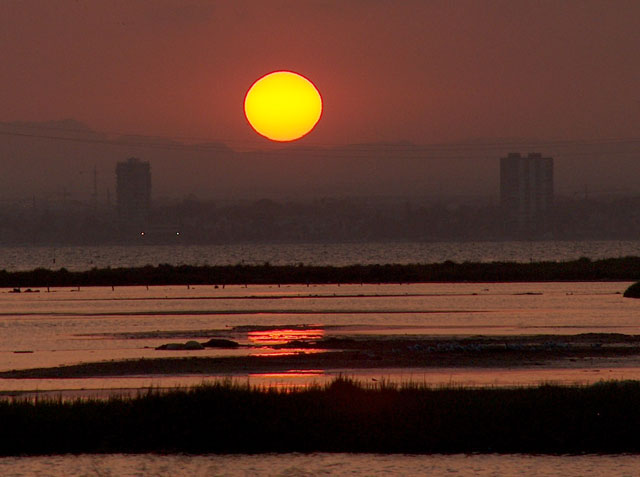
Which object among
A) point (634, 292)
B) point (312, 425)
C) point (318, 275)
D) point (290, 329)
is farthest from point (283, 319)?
point (318, 275)

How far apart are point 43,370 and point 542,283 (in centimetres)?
8167

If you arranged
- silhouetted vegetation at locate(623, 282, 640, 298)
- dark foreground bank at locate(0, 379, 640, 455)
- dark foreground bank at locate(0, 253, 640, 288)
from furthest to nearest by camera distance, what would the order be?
1. dark foreground bank at locate(0, 253, 640, 288)
2. silhouetted vegetation at locate(623, 282, 640, 298)
3. dark foreground bank at locate(0, 379, 640, 455)

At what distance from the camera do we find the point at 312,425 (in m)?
27.6

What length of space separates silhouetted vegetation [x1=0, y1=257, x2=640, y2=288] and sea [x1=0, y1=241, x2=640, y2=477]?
7930 millimetres

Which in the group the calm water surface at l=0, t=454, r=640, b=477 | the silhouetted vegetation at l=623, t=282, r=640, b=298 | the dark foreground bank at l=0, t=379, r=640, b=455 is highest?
the silhouetted vegetation at l=623, t=282, r=640, b=298

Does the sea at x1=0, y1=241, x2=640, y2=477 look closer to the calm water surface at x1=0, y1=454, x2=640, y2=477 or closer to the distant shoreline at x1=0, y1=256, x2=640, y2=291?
the calm water surface at x1=0, y1=454, x2=640, y2=477

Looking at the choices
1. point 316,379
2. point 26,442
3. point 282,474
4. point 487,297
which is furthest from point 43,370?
point 487,297

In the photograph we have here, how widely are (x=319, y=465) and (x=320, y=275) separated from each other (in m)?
102

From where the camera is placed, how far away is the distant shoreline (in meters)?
124

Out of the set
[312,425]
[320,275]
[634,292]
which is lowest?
[312,425]

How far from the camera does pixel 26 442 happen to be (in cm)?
2705

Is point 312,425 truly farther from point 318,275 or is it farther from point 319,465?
point 318,275

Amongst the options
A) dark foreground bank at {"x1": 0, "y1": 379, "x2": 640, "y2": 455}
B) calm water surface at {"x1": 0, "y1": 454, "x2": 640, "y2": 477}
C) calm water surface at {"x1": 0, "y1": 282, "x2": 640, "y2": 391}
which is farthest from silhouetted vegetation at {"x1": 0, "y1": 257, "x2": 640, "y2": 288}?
calm water surface at {"x1": 0, "y1": 454, "x2": 640, "y2": 477}

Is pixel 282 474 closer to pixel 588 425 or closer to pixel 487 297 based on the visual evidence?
pixel 588 425
